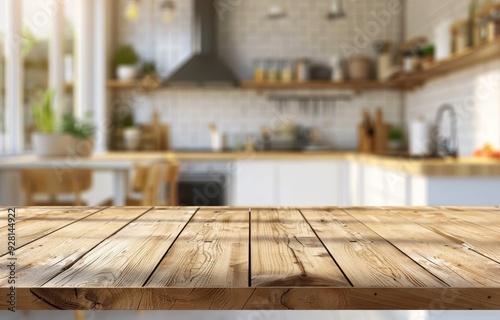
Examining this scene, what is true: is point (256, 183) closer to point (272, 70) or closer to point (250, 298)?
point (272, 70)

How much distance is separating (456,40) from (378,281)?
3.48 meters

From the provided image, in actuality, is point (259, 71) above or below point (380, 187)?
above

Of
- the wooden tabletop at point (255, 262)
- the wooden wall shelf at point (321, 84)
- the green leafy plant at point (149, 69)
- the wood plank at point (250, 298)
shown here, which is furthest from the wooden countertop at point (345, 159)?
the wood plank at point (250, 298)

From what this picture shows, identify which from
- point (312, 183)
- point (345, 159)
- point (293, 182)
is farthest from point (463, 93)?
point (293, 182)

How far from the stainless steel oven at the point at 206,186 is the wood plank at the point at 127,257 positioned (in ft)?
12.8

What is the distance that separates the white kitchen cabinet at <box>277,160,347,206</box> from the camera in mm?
5410

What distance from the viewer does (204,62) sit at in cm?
594

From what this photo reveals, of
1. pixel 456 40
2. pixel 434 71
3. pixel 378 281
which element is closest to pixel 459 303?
pixel 378 281

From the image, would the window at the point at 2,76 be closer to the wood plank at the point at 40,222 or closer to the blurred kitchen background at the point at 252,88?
the blurred kitchen background at the point at 252,88

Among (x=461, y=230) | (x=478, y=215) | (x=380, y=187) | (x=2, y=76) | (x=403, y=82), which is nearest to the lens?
(x=461, y=230)

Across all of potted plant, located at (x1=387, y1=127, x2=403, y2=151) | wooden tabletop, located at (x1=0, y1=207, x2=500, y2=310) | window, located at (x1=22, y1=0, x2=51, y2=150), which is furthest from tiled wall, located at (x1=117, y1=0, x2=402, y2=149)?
wooden tabletop, located at (x1=0, y1=207, x2=500, y2=310)

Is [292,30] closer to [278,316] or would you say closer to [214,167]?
[214,167]

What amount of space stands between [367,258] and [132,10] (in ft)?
15.9

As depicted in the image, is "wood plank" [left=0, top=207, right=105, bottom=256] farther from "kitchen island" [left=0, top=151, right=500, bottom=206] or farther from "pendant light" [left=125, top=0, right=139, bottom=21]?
"pendant light" [left=125, top=0, right=139, bottom=21]
